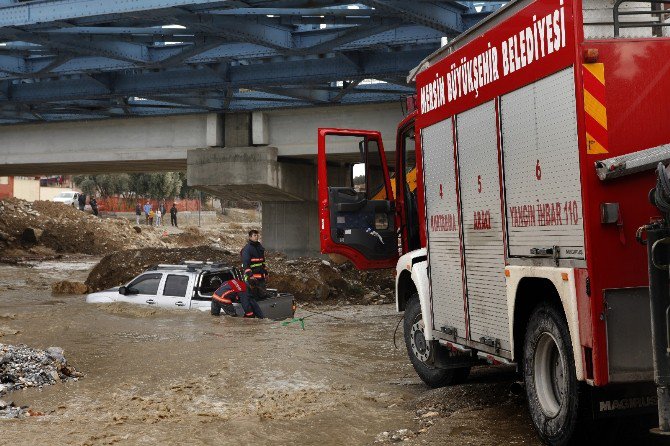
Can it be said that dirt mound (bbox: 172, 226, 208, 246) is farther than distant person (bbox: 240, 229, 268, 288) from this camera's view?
Yes

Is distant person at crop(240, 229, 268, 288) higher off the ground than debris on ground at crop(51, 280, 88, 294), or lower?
higher

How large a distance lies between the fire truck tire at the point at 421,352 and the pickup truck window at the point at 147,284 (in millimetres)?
7754

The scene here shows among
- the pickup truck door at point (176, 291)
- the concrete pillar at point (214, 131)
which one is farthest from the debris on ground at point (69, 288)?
the pickup truck door at point (176, 291)

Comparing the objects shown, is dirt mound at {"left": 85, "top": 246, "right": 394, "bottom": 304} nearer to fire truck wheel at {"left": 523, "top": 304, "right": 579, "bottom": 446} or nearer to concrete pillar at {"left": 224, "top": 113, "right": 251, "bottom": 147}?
concrete pillar at {"left": 224, "top": 113, "right": 251, "bottom": 147}

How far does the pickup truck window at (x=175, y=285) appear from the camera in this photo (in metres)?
15.9

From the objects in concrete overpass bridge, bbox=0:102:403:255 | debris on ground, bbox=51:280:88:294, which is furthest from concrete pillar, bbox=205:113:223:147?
debris on ground, bbox=51:280:88:294

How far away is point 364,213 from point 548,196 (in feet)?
14.5

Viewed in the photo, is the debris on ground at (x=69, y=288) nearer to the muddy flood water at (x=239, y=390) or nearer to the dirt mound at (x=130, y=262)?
the dirt mound at (x=130, y=262)

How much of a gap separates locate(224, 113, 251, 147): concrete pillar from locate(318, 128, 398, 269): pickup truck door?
612 inches

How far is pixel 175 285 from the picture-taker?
1611 centimetres

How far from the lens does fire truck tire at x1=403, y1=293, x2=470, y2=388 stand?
358 inches

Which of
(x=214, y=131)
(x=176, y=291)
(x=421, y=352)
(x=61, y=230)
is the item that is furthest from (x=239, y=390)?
Answer: (x=61, y=230)

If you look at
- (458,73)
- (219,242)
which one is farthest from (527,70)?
(219,242)

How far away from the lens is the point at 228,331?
14414 millimetres
